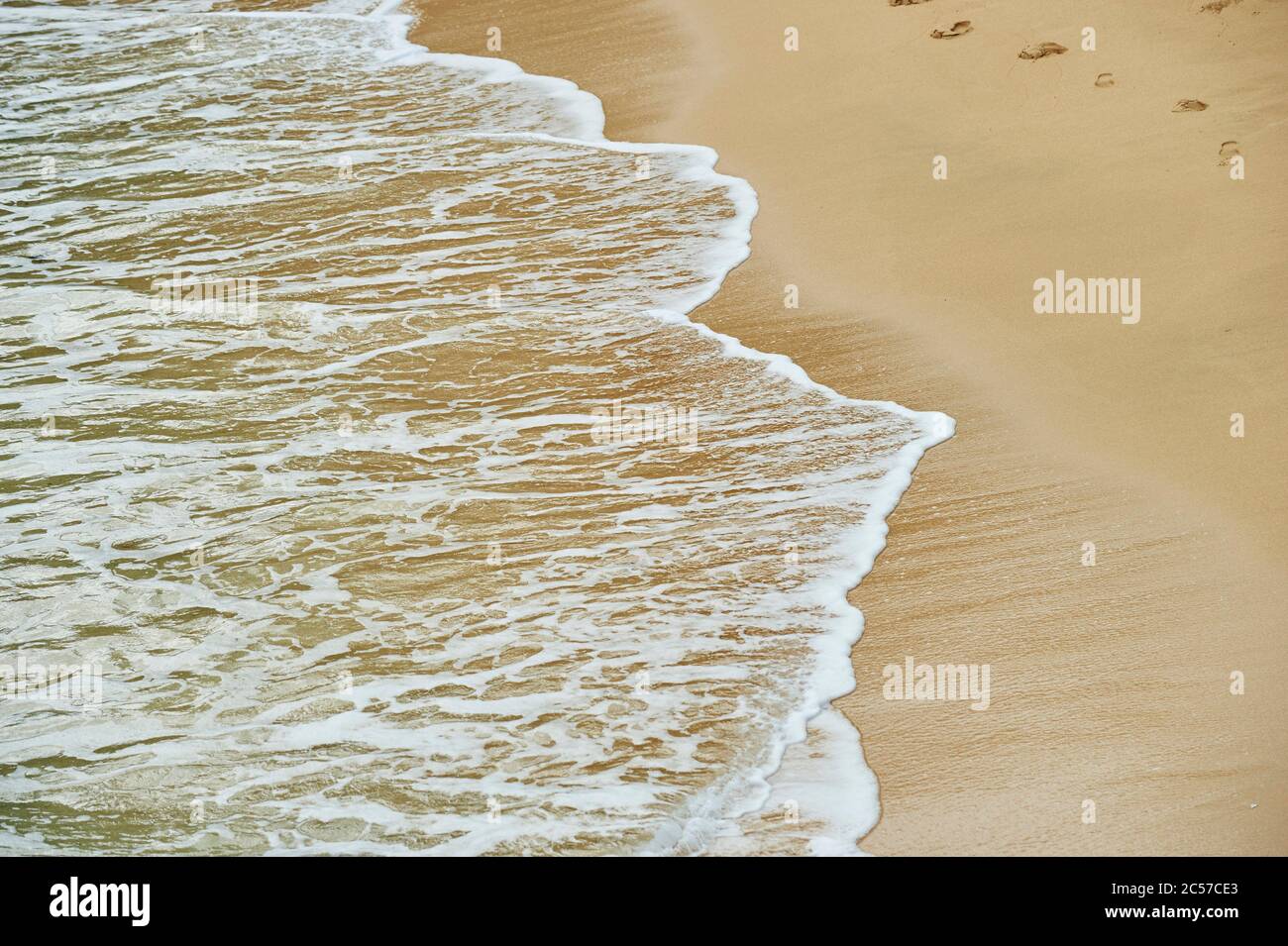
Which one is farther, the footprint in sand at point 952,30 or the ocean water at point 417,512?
the footprint in sand at point 952,30

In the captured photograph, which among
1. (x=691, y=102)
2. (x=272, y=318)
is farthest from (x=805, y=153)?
(x=272, y=318)

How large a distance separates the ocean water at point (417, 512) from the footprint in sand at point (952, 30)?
87.1 inches

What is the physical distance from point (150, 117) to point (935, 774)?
8979 millimetres

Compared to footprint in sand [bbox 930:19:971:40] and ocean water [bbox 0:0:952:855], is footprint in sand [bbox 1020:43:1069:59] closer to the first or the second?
footprint in sand [bbox 930:19:971:40]

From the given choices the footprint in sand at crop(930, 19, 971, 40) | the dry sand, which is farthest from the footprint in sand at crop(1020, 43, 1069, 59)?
the footprint in sand at crop(930, 19, 971, 40)

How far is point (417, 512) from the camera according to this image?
5242 millimetres

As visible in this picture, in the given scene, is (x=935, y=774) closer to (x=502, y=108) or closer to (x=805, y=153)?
(x=805, y=153)

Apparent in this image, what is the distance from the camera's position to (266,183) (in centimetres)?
891

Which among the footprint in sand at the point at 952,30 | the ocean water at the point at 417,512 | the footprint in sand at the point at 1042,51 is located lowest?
the ocean water at the point at 417,512

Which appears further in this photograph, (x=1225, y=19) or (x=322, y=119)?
(x=322, y=119)

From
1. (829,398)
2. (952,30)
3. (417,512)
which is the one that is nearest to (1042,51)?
(952,30)

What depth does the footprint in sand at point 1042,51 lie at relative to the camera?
9.05 meters

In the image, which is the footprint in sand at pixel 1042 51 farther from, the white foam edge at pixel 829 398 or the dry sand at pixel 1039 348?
the white foam edge at pixel 829 398

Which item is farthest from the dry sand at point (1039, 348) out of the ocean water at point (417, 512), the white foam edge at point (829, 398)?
the ocean water at point (417, 512)
